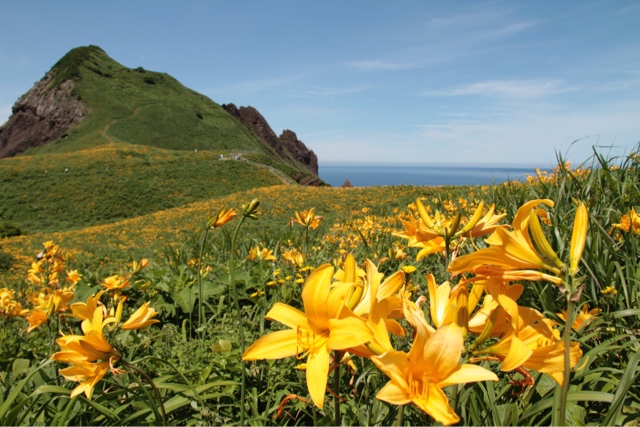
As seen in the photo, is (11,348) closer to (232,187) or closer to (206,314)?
(206,314)

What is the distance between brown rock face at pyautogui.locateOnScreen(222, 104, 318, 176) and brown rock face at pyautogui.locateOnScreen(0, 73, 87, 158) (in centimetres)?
2744

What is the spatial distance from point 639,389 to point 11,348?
3285 millimetres

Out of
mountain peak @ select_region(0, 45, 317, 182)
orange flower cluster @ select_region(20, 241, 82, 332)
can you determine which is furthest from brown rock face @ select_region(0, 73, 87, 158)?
orange flower cluster @ select_region(20, 241, 82, 332)

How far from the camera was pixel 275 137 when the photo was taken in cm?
7806

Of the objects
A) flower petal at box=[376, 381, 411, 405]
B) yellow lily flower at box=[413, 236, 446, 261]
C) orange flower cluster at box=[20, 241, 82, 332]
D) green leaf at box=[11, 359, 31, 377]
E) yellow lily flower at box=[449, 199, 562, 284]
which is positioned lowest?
green leaf at box=[11, 359, 31, 377]

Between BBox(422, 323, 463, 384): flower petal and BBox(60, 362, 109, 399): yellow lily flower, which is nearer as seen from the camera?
BBox(422, 323, 463, 384): flower petal

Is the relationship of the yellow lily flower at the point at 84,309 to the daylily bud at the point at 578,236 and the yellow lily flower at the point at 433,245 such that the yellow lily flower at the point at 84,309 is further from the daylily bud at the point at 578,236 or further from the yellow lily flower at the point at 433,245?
the daylily bud at the point at 578,236

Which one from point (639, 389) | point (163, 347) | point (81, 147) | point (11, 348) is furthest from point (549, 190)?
point (81, 147)

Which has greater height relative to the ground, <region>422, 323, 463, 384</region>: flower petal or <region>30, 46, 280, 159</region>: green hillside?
<region>30, 46, 280, 159</region>: green hillside

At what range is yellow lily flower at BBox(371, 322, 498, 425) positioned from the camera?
0.58 metres

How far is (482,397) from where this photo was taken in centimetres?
152

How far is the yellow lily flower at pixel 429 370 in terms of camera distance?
0.58 m

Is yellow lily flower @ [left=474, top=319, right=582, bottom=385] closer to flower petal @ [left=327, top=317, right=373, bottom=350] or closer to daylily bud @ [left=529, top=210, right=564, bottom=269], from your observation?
daylily bud @ [left=529, top=210, right=564, bottom=269]

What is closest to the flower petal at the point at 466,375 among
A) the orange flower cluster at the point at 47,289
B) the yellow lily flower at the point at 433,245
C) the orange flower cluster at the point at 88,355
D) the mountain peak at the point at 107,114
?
the yellow lily flower at the point at 433,245
